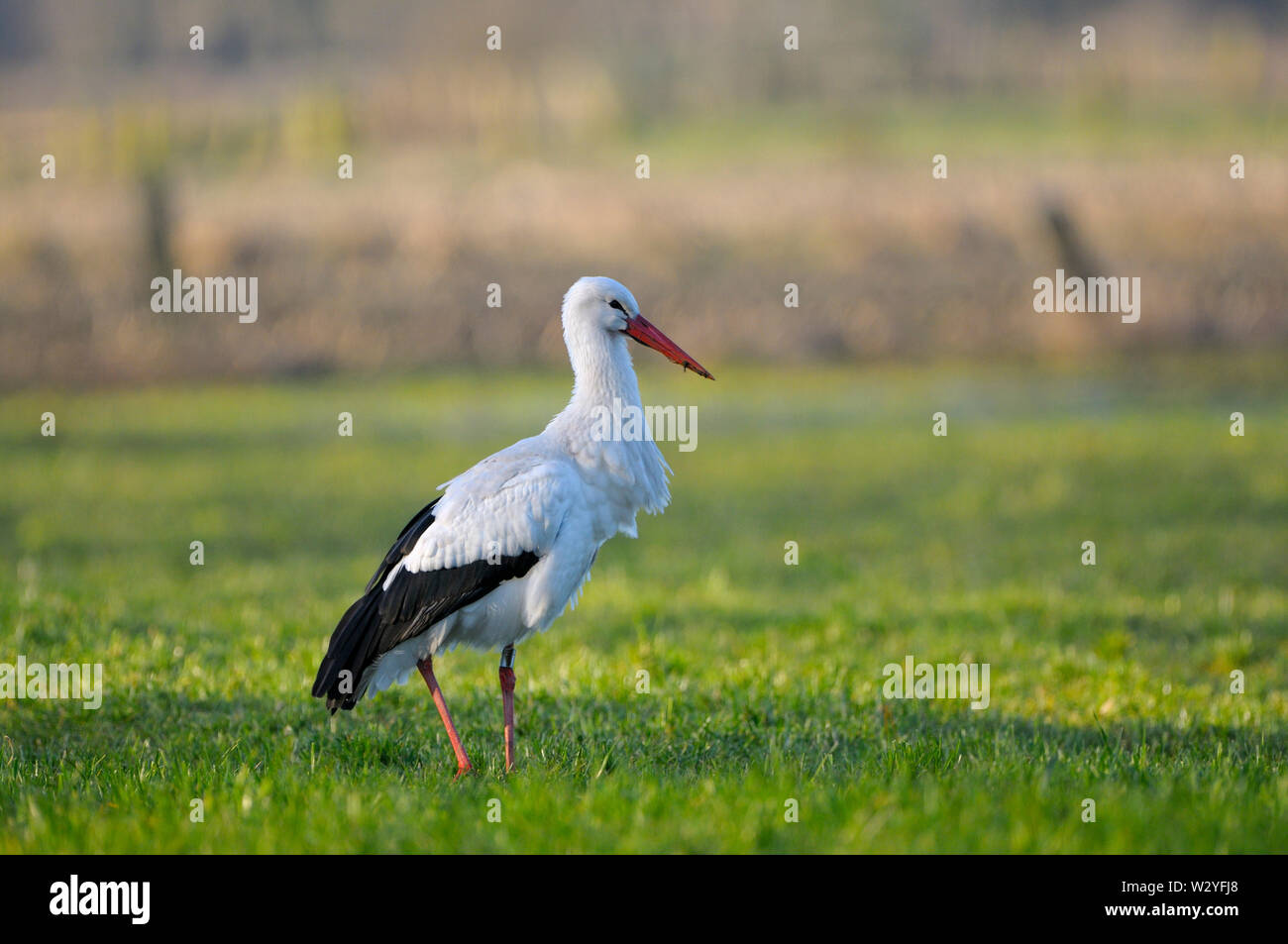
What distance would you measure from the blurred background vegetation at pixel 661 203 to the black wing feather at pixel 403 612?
22592 millimetres

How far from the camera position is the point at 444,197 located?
3828cm

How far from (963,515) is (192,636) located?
9459mm

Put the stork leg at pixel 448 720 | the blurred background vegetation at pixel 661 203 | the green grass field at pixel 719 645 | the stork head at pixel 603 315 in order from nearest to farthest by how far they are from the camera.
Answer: the green grass field at pixel 719 645 → the stork leg at pixel 448 720 → the stork head at pixel 603 315 → the blurred background vegetation at pixel 661 203

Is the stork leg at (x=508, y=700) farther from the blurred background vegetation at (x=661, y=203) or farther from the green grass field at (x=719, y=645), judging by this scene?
the blurred background vegetation at (x=661, y=203)

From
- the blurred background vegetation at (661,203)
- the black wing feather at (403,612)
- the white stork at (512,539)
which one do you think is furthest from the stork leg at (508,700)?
the blurred background vegetation at (661,203)

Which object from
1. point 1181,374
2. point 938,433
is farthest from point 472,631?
point 1181,374

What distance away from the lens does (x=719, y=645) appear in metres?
9.15

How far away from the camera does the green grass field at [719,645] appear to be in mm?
4930

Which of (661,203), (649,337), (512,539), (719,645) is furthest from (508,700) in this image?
(661,203)

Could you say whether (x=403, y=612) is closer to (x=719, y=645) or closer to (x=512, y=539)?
(x=512, y=539)

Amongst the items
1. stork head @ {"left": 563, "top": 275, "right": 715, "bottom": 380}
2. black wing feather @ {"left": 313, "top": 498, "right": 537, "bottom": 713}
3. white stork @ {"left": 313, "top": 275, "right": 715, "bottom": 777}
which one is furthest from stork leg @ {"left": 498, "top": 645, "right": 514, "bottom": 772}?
stork head @ {"left": 563, "top": 275, "right": 715, "bottom": 380}

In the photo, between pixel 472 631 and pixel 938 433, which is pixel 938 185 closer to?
pixel 938 433

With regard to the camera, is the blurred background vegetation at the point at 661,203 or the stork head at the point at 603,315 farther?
the blurred background vegetation at the point at 661,203

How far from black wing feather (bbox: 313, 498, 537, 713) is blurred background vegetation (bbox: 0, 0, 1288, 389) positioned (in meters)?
22.6
